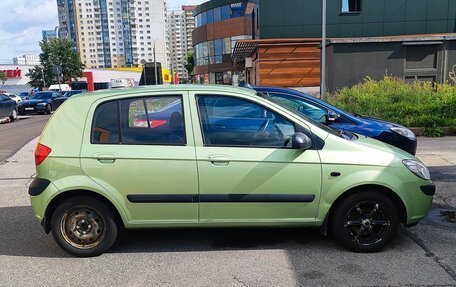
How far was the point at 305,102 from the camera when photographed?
23.1ft

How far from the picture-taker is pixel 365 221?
13.8ft

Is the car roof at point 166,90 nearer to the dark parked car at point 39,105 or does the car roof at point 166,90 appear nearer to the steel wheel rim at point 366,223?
the steel wheel rim at point 366,223

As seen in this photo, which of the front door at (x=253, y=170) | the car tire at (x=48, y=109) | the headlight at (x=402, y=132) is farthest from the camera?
the car tire at (x=48, y=109)

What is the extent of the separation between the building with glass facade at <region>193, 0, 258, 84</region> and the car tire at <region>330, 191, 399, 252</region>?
53.2 m

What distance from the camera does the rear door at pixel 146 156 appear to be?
161 inches

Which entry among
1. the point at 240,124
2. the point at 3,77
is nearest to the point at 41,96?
the point at 240,124

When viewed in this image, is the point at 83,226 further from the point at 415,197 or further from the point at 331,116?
the point at 331,116

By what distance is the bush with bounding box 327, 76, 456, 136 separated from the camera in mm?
11852

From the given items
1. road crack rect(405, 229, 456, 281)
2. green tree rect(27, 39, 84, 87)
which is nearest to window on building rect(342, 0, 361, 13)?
road crack rect(405, 229, 456, 281)

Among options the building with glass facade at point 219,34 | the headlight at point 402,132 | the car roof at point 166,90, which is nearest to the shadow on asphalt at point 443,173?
the headlight at point 402,132

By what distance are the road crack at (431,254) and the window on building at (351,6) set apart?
20921mm

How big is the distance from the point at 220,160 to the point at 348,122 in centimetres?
344

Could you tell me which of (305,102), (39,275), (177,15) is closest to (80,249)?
(39,275)

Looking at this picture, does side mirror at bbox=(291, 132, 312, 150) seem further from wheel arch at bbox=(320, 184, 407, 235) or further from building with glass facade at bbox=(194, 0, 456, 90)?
building with glass facade at bbox=(194, 0, 456, 90)
